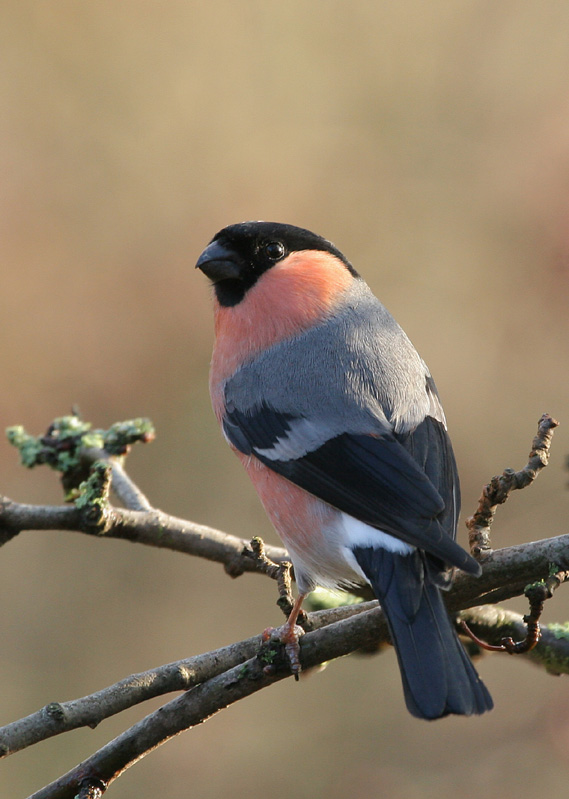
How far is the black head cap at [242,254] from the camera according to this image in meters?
3.15

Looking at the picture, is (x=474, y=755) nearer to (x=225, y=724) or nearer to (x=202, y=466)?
(x=225, y=724)

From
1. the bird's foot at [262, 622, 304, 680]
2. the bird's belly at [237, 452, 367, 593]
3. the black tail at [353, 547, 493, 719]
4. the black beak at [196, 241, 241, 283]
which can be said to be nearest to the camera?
the black tail at [353, 547, 493, 719]

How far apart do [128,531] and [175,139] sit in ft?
8.58

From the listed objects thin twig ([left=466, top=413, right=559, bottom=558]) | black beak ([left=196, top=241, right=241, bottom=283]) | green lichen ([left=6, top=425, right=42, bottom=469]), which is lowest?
thin twig ([left=466, top=413, right=559, bottom=558])

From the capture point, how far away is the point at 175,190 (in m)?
4.61

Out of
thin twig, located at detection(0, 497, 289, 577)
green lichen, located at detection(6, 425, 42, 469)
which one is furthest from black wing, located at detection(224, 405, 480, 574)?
green lichen, located at detection(6, 425, 42, 469)

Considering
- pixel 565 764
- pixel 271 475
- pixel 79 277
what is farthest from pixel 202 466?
pixel 565 764

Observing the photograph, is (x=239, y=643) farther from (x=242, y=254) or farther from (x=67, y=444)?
(x=242, y=254)

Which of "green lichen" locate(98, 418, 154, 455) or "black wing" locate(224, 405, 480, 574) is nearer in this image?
"black wing" locate(224, 405, 480, 574)

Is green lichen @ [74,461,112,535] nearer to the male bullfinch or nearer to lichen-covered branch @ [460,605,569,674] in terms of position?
the male bullfinch

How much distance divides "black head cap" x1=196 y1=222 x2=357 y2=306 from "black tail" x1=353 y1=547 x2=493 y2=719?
4.30ft

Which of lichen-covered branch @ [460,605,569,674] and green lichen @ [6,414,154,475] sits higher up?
green lichen @ [6,414,154,475]

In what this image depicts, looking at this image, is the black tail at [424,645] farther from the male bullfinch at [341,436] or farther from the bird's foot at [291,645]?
the bird's foot at [291,645]

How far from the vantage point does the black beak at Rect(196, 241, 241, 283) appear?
10.3 ft
